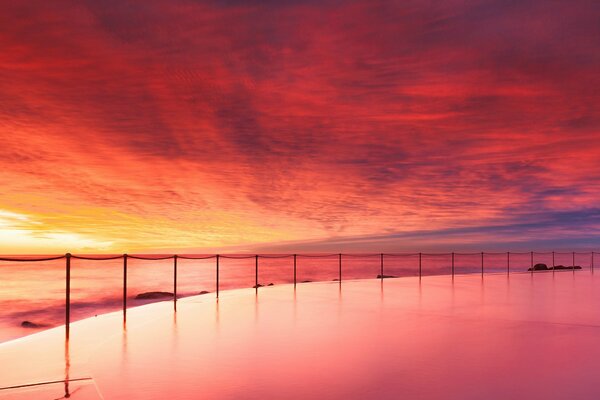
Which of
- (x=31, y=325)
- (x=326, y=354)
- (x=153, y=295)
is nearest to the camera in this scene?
(x=326, y=354)

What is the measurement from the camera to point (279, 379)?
503 centimetres

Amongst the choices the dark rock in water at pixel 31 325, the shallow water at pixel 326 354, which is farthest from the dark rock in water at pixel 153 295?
the shallow water at pixel 326 354

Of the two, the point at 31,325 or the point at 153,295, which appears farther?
the point at 153,295

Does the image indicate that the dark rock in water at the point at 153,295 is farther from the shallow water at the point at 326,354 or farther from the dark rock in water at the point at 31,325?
the shallow water at the point at 326,354

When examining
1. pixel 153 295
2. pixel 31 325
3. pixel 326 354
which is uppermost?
pixel 326 354

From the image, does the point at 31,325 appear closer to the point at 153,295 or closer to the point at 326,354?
the point at 153,295

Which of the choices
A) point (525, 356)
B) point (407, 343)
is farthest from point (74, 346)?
point (525, 356)

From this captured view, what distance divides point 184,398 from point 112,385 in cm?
90

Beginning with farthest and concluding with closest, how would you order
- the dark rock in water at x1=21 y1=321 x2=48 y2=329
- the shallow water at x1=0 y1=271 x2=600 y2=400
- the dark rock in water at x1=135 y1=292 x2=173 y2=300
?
1. the dark rock in water at x1=135 y1=292 x2=173 y2=300
2. the dark rock in water at x1=21 y1=321 x2=48 y2=329
3. the shallow water at x1=0 y1=271 x2=600 y2=400

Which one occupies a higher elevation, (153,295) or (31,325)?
(153,295)

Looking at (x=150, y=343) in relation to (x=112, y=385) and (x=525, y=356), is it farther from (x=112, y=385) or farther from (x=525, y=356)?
(x=525, y=356)

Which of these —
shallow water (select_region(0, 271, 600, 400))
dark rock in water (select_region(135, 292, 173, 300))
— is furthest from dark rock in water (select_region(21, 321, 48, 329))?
shallow water (select_region(0, 271, 600, 400))

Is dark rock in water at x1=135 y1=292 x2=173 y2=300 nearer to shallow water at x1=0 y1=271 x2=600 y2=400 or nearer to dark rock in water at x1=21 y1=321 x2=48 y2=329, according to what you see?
dark rock in water at x1=21 y1=321 x2=48 y2=329

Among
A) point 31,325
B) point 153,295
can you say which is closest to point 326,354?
point 31,325
